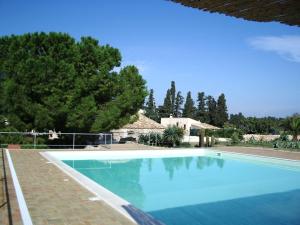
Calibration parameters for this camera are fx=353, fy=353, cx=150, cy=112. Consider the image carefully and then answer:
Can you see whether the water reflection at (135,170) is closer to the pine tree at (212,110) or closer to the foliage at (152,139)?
the foliage at (152,139)

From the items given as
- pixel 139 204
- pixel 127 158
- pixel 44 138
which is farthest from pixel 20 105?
pixel 139 204

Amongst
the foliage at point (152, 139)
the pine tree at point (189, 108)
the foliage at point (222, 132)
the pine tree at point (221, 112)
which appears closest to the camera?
the foliage at point (152, 139)

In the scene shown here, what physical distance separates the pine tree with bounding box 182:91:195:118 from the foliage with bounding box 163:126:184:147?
4858 cm

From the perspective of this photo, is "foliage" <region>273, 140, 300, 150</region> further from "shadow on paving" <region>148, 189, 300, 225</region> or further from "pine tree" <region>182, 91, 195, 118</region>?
"pine tree" <region>182, 91, 195, 118</region>

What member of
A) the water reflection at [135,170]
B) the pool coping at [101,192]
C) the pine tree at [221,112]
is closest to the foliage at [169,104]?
the pine tree at [221,112]

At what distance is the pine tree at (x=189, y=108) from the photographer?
→ 7488 cm

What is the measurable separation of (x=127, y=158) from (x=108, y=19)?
772 cm

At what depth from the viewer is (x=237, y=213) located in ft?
29.6

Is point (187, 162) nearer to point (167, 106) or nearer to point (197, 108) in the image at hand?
point (167, 106)

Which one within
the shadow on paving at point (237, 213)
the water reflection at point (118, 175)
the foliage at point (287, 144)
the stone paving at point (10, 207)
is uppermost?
the foliage at point (287, 144)

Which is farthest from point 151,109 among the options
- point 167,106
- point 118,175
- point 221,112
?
point 118,175

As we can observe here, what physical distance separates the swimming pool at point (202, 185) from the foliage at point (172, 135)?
3303 mm

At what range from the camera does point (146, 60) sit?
75.2ft

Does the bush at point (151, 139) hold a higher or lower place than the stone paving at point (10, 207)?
higher
